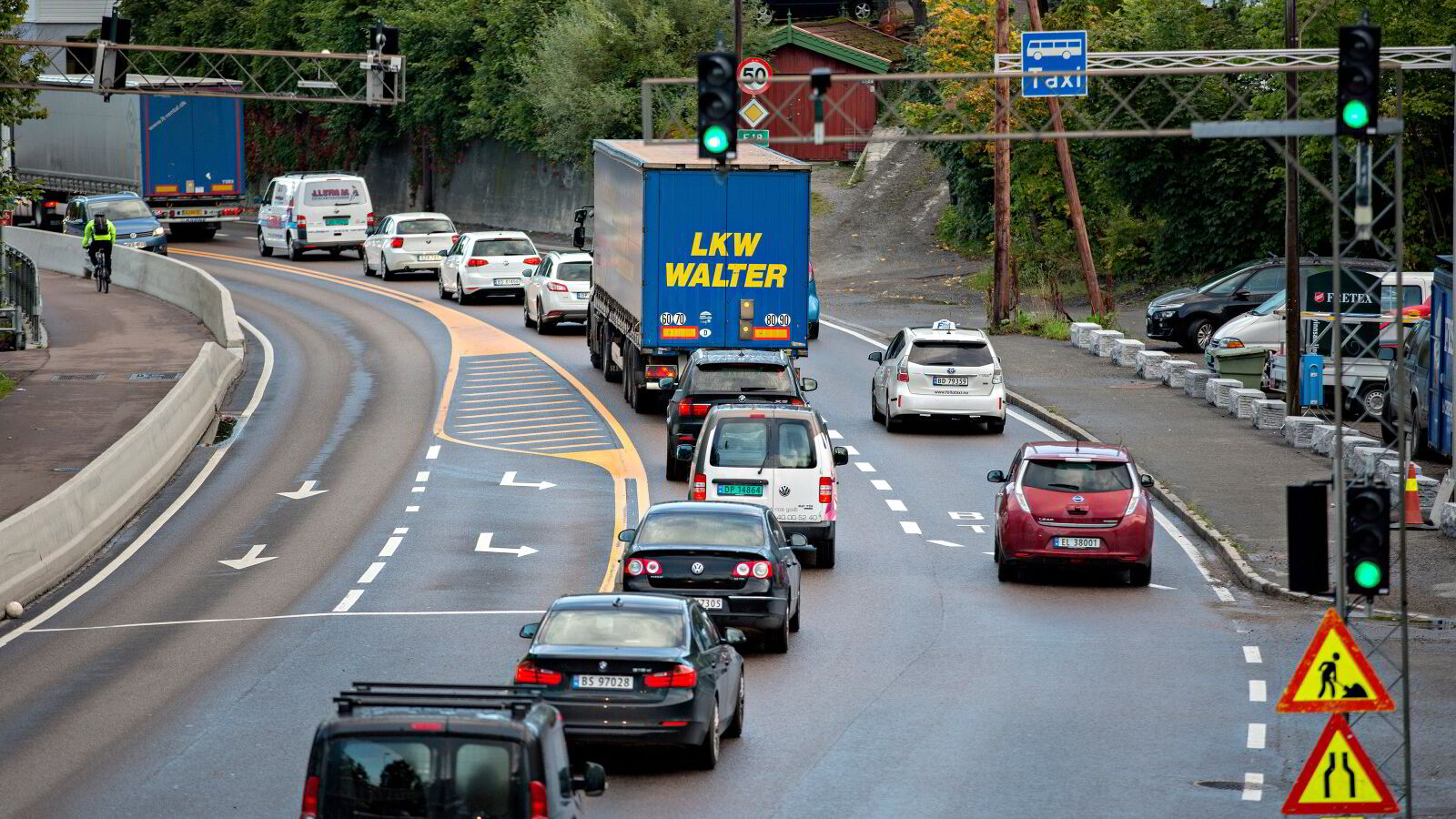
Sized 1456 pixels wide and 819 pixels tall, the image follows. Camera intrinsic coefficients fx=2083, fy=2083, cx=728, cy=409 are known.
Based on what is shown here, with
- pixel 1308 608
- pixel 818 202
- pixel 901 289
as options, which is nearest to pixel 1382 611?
pixel 1308 608

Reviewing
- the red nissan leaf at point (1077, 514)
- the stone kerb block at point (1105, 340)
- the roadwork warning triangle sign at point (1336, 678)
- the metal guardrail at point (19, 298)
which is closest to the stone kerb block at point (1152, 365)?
the stone kerb block at point (1105, 340)

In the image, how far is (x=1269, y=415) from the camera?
3453 cm

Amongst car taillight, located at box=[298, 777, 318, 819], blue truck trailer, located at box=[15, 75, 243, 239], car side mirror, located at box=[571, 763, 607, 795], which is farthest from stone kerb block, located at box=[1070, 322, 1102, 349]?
car taillight, located at box=[298, 777, 318, 819]

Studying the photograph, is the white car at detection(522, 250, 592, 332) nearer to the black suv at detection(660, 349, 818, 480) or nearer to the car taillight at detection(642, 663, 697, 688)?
the black suv at detection(660, 349, 818, 480)

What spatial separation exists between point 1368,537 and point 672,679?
484cm

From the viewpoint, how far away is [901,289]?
5503cm

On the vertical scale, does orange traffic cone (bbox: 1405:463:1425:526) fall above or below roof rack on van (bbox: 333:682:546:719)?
below

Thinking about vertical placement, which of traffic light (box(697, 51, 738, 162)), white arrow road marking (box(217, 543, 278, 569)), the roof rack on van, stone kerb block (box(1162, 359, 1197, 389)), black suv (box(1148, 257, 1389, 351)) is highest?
traffic light (box(697, 51, 738, 162))

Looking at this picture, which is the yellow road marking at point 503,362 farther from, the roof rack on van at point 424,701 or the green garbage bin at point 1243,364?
the green garbage bin at point 1243,364

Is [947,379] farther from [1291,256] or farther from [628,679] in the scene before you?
[628,679]

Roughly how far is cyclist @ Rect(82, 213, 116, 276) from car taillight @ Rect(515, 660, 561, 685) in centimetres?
4056

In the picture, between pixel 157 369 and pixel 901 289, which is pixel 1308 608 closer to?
pixel 157 369

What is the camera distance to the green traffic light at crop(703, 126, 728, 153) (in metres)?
17.5

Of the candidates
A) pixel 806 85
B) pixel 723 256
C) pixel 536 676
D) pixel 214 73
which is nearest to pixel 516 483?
pixel 723 256
